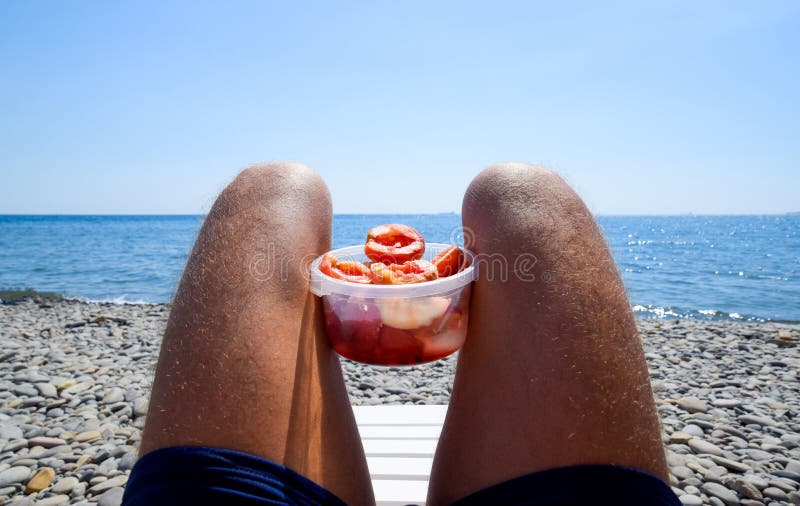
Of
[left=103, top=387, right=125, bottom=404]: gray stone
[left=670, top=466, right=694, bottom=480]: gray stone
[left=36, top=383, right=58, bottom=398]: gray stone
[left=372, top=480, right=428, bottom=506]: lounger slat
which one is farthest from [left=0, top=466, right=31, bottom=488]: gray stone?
[left=670, top=466, right=694, bottom=480]: gray stone

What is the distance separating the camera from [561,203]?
145 centimetres

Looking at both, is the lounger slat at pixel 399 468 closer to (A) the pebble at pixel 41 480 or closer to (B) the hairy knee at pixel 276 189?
(B) the hairy knee at pixel 276 189

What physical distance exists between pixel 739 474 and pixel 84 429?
438 centimetres

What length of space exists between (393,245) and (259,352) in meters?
0.48

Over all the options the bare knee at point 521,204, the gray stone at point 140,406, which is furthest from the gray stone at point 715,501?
the gray stone at point 140,406

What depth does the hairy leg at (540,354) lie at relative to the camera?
3.82ft

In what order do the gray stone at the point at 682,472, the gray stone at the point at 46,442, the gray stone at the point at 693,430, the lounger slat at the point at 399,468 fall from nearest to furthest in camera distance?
1. the lounger slat at the point at 399,468
2. the gray stone at the point at 682,472
3. the gray stone at the point at 46,442
4. the gray stone at the point at 693,430

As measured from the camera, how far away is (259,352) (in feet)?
4.14

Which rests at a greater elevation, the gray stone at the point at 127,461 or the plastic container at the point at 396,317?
the plastic container at the point at 396,317

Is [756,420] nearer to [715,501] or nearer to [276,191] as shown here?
[715,501]

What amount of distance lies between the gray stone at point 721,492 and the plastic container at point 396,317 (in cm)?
229

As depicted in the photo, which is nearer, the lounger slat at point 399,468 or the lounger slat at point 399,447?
the lounger slat at point 399,468

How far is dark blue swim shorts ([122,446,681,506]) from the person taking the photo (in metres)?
1.03

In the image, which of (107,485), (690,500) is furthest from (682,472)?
(107,485)
